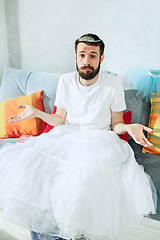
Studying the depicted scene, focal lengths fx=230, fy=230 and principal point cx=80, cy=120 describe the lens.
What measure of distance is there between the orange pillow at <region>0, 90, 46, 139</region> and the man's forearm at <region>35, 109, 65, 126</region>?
243 millimetres

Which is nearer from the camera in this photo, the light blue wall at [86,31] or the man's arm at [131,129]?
the man's arm at [131,129]

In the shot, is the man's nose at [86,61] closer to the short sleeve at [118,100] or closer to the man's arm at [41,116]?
the short sleeve at [118,100]

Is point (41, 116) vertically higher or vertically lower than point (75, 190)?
higher

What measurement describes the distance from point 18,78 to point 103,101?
0.88 metres

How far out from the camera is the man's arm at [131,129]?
1154mm

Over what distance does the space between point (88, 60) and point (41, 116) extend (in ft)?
1.47

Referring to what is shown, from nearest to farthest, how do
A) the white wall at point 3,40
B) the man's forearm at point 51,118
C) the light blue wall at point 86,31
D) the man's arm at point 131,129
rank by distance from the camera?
the man's arm at point 131,129
the man's forearm at point 51,118
the light blue wall at point 86,31
the white wall at point 3,40

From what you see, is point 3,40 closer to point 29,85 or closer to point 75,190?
point 29,85

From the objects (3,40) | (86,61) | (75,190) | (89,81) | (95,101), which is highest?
(3,40)

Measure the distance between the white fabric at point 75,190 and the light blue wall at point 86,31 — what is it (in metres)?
0.93

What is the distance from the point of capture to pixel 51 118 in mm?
1471

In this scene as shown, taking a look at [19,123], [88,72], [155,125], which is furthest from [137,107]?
[19,123]

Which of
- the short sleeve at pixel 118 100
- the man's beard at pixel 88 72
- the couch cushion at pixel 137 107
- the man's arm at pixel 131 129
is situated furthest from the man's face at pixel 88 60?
the couch cushion at pixel 137 107

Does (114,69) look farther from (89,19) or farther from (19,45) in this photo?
(19,45)
